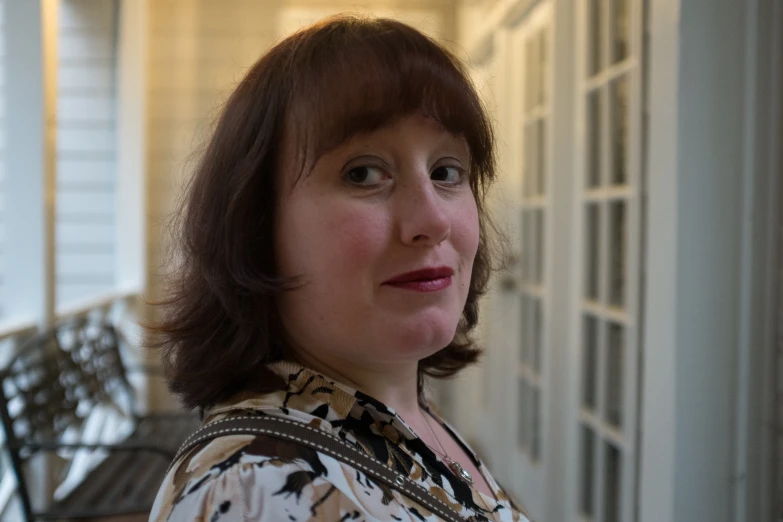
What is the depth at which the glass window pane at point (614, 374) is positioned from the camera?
6.75ft

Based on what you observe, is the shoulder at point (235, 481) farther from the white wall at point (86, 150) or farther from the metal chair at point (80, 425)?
the white wall at point (86, 150)

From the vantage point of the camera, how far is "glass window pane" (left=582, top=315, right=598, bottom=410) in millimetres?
2346

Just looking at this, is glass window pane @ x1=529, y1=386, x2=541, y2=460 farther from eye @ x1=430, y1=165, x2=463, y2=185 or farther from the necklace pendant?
eye @ x1=430, y1=165, x2=463, y2=185

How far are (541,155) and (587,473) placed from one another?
1.42 m

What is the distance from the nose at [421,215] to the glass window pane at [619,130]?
1428mm

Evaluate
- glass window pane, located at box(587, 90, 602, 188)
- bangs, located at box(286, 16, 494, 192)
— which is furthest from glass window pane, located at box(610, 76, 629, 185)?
bangs, located at box(286, 16, 494, 192)

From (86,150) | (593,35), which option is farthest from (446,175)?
(86,150)

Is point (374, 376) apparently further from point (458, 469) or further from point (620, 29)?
point (620, 29)

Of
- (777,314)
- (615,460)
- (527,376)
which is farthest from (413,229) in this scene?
(527,376)

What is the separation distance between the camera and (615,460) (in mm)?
2109

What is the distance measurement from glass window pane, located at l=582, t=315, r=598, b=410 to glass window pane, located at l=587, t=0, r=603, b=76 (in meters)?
0.89

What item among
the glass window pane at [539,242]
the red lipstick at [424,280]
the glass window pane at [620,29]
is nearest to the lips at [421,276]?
the red lipstick at [424,280]

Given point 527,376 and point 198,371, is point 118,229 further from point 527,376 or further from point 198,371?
point 198,371

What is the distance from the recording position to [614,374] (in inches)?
83.5
